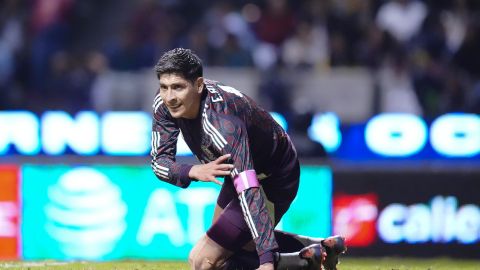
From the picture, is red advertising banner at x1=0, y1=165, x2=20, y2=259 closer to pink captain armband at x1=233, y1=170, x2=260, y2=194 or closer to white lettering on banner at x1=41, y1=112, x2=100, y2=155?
white lettering on banner at x1=41, y1=112, x2=100, y2=155

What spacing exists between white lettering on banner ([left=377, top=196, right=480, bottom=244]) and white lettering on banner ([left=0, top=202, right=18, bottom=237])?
13.0ft

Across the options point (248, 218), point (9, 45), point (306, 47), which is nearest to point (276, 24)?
point (306, 47)

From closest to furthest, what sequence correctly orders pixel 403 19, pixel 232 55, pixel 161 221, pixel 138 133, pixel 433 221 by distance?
pixel 161 221
pixel 433 221
pixel 138 133
pixel 232 55
pixel 403 19

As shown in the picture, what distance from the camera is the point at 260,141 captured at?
7.61 metres

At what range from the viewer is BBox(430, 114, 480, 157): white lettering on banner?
1402 cm

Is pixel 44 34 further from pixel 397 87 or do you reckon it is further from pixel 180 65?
pixel 180 65

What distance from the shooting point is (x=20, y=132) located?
570 inches

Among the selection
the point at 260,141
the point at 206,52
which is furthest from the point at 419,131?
the point at 260,141

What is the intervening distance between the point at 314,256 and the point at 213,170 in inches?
Answer: 42.4

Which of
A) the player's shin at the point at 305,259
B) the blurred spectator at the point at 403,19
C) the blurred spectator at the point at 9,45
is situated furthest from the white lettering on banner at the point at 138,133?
the player's shin at the point at 305,259

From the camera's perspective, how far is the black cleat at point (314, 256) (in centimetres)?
767

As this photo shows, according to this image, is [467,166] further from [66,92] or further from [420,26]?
[66,92]

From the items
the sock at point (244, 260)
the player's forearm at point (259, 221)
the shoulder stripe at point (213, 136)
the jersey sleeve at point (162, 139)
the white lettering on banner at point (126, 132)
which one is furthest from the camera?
the white lettering on banner at point (126, 132)

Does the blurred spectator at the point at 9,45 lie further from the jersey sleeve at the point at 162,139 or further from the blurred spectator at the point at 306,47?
the jersey sleeve at the point at 162,139
